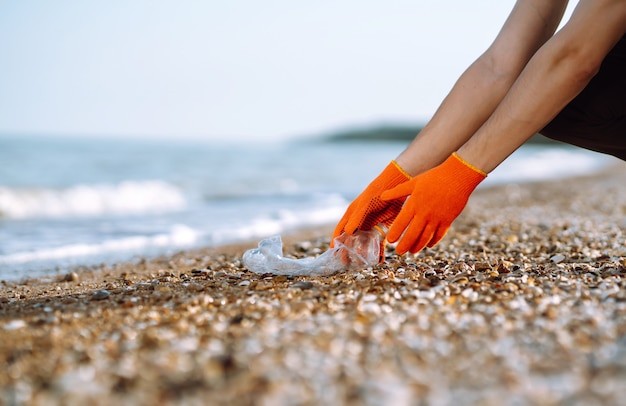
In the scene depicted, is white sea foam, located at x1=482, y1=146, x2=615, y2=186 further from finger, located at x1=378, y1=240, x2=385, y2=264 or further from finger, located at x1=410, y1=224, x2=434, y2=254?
finger, located at x1=410, y1=224, x2=434, y2=254

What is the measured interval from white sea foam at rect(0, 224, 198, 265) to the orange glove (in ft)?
9.95

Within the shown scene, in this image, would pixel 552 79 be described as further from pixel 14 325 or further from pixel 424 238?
pixel 14 325

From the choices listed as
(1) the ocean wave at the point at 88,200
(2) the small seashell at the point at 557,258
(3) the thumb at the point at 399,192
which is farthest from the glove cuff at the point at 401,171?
(1) the ocean wave at the point at 88,200

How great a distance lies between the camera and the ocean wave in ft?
28.6

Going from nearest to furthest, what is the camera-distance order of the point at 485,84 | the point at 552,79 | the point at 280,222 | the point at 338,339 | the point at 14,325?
the point at 338,339 → the point at 14,325 → the point at 552,79 → the point at 485,84 → the point at 280,222

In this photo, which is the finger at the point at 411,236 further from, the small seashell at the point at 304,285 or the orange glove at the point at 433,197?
the small seashell at the point at 304,285

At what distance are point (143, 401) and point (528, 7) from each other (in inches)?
88.8

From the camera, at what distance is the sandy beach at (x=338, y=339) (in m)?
1.46

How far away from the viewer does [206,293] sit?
242 centimetres

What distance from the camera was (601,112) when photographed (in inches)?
109

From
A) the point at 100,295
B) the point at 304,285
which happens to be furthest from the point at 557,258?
the point at 100,295

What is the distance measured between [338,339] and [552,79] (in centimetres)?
131

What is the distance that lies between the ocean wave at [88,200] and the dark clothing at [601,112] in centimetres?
648

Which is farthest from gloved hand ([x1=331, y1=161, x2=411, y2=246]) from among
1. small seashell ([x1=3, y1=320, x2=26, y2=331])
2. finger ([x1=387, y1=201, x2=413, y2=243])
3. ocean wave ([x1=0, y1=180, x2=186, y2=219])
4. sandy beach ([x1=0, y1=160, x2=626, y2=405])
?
ocean wave ([x1=0, y1=180, x2=186, y2=219])
